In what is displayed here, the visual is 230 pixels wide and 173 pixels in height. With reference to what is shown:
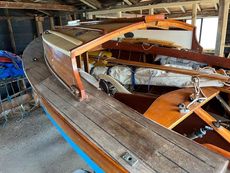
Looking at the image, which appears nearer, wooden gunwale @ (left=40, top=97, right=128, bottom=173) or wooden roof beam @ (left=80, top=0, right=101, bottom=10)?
wooden gunwale @ (left=40, top=97, right=128, bottom=173)

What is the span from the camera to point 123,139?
0.99m

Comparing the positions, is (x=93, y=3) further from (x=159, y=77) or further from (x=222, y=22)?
(x=159, y=77)

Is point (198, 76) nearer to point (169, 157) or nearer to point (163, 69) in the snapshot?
point (163, 69)

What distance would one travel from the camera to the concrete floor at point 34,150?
2.52 m

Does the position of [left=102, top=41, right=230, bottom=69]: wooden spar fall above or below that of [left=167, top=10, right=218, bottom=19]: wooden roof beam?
below

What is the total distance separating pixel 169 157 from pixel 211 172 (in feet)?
0.52

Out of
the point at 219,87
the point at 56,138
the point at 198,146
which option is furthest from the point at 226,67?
the point at 56,138

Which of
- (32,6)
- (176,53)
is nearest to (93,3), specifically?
(32,6)

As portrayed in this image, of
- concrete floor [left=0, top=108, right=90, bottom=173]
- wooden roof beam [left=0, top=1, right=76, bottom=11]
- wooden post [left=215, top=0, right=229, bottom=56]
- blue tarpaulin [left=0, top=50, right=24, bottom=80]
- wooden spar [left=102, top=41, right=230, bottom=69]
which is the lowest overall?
concrete floor [left=0, top=108, right=90, bottom=173]

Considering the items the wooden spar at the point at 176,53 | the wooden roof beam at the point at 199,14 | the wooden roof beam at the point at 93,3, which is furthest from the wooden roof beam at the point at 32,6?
the wooden roof beam at the point at 199,14

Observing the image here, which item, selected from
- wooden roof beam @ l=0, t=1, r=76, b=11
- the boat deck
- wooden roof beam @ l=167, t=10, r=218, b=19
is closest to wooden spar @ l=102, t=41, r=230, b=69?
the boat deck

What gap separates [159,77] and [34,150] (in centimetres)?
197

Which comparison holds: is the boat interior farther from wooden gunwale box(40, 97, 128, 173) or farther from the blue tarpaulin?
the blue tarpaulin

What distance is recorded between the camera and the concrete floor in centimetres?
252
